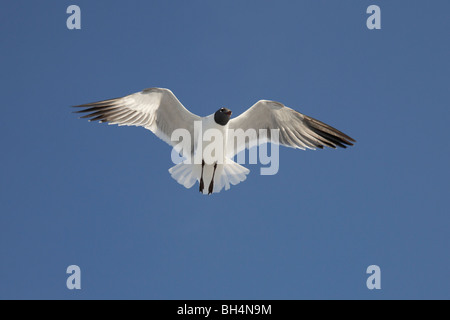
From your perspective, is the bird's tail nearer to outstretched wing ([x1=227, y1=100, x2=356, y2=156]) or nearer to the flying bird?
the flying bird

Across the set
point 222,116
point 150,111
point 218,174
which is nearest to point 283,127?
point 222,116

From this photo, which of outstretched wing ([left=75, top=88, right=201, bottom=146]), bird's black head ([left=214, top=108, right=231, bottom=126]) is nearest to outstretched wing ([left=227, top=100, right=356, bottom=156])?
bird's black head ([left=214, top=108, right=231, bottom=126])

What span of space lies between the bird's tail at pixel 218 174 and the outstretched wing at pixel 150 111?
36cm

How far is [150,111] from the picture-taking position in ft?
18.6

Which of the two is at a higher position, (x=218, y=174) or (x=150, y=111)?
(x=150, y=111)

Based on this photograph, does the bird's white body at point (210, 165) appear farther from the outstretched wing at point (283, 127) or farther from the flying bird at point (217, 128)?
the outstretched wing at point (283, 127)

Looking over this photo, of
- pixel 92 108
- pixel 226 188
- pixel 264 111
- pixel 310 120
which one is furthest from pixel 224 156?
pixel 92 108

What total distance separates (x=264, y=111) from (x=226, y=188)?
110 cm

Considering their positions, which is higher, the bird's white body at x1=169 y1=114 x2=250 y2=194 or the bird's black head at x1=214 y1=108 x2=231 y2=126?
the bird's black head at x1=214 y1=108 x2=231 y2=126

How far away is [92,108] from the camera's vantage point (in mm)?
5379

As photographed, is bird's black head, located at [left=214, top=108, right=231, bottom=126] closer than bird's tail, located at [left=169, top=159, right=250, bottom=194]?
Yes

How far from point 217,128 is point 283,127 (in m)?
0.86

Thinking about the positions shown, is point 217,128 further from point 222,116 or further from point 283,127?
point 283,127

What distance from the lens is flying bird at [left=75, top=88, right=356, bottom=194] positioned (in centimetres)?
555
